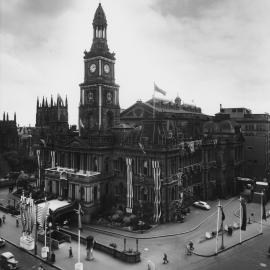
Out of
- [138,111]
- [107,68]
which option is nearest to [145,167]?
[107,68]

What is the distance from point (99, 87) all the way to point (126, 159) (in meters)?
17.9

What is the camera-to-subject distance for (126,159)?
64.4 metres

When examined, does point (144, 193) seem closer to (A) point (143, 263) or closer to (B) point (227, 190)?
(A) point (143, 263)

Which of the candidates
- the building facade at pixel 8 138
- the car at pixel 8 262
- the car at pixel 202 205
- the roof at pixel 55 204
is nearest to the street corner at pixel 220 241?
the car at pixel 202 205

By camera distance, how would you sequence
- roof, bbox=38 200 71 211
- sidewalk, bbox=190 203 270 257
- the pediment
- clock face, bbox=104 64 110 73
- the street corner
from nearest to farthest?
the street corner
sidewalk, bbox=190 203 270 257
roof, bbox=38 200 71 211
clock face, bbox=104 64 110 73
the pediment

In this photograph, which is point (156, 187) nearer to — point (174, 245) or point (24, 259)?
point (174, 245)

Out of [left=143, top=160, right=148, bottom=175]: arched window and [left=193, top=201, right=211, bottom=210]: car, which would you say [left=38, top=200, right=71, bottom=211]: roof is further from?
[left=193, top=201, right=211, bottom=210]: car

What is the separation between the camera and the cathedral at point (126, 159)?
61.4 meters

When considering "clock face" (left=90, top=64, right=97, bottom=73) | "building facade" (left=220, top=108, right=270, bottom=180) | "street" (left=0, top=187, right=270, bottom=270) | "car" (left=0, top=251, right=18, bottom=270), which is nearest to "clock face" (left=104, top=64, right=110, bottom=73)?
"clock face" (left=90, top=64, right=97, bottom=73)

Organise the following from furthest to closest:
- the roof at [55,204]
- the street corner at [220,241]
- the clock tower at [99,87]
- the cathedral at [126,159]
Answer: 1. the clock tower at [99,87]
2. the cathedral at [126,159]
3. the roof at [55,204]
4. the street corner at [220,241]

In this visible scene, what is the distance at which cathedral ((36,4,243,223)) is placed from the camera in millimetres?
61375

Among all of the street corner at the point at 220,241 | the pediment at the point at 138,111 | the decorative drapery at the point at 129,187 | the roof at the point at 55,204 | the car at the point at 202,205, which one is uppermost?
the pediment at the point at 138,111

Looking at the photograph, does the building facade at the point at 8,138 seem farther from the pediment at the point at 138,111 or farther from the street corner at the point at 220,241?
the street corner at the point at 220,241

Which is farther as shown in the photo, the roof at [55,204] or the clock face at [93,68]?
the clock face at [93,68]
